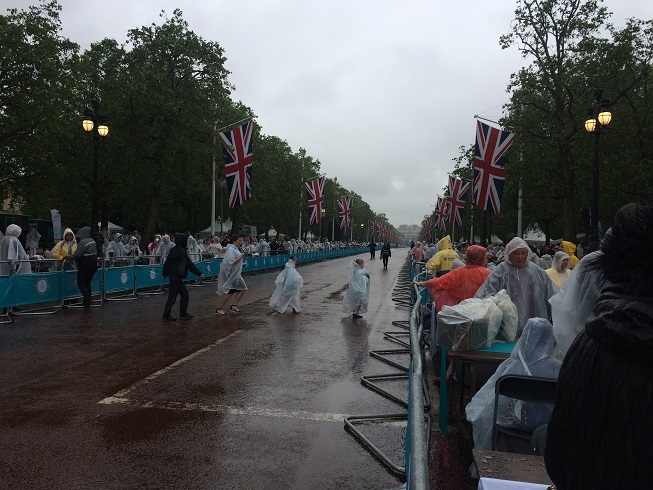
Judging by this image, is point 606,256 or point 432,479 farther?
point 432,479

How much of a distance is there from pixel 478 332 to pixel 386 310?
10107 millimetres

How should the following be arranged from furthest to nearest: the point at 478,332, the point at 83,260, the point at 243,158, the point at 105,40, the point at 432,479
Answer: the point at 105,40 → the point at 243,158 → the point at 83,260 → the point at 478,332 → the point at 432,479

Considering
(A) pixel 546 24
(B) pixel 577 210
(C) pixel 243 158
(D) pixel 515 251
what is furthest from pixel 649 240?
(B) pixel 577 210

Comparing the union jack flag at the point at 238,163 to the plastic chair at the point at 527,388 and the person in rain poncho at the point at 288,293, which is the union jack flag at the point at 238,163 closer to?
the person in rain poncho at the point at 288,293

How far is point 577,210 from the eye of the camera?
128 feet

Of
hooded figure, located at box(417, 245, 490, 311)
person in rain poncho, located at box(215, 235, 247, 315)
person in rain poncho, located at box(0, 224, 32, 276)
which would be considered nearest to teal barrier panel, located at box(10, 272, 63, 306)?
person in rain poncho, located at box(0, 224, 32, 276)

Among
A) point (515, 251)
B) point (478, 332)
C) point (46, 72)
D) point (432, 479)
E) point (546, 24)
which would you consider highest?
point (546, 24)

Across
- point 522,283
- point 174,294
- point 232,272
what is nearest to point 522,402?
point 522,283

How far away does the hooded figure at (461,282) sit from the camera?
23.0ft

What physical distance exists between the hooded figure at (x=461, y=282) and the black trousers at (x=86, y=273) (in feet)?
31.3

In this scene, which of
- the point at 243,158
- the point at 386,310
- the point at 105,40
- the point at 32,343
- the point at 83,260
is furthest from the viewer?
the point at 105,40

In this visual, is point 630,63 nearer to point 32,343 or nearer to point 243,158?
point 243,158

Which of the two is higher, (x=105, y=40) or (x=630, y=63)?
(x=105, y=40)

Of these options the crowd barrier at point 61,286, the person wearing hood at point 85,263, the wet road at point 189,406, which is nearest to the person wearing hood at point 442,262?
the wet road at point 189,406
